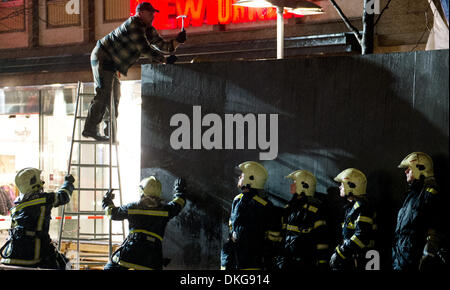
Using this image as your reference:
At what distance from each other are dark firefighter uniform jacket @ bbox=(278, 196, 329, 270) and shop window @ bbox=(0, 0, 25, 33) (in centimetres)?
1109

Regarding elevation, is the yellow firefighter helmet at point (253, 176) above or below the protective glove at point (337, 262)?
above

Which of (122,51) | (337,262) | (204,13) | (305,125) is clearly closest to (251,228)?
(337,262)

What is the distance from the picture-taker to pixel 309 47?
12.4m

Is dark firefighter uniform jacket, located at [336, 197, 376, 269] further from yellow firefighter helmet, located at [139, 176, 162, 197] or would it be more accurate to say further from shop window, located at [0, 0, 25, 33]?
shop window, located at [0, 0, 25, 33]

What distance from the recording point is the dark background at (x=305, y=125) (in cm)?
731

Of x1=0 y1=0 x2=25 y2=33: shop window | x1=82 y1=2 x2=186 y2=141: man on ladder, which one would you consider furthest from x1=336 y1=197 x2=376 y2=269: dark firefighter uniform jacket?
x1=0 y1=0 x2=25 y2=33: shop window

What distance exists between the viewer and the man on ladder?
8.52 m

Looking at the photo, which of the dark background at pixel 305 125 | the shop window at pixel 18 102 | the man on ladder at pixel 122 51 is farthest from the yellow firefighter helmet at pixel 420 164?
the shop window at pixel 18 102

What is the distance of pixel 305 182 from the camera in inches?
289

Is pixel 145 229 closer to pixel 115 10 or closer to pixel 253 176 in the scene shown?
pixel 253 176

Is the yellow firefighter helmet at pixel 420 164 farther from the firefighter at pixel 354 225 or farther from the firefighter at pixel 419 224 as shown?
the firefighter at pixel 354 225

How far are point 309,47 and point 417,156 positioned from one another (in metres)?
5.94

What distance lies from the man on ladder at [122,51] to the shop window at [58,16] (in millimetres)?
7070

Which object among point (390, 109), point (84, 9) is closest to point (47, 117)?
point (84, 9)
